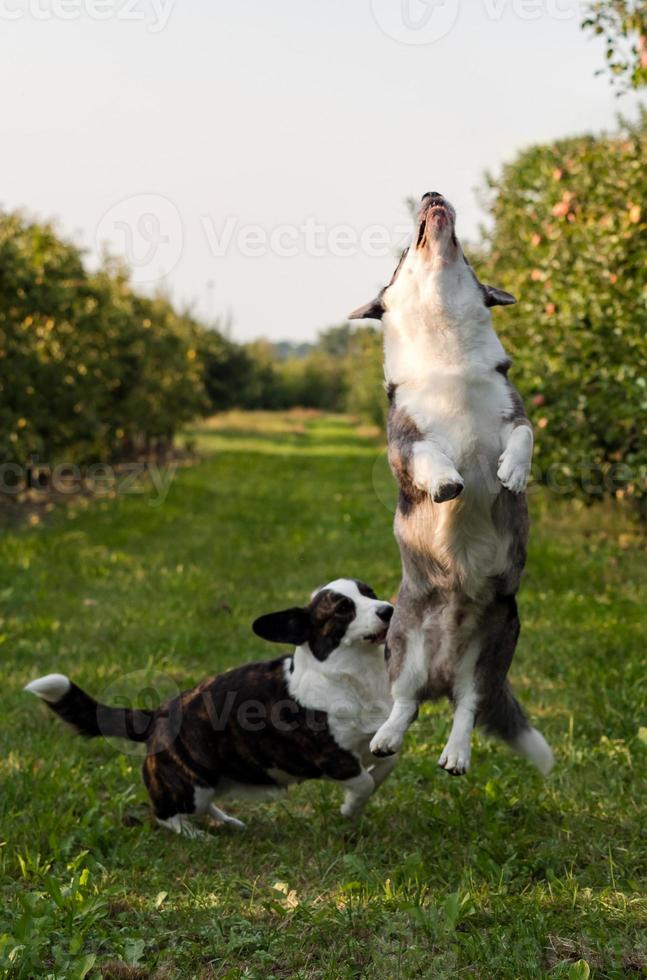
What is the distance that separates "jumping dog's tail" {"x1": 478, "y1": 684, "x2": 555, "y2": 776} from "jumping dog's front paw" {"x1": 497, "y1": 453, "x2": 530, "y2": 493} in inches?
30.3

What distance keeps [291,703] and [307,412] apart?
78459mm

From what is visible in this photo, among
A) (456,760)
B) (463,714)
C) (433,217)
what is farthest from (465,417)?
(456,760)

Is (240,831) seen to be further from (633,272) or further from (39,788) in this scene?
(633,272)

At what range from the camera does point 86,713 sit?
4.89m

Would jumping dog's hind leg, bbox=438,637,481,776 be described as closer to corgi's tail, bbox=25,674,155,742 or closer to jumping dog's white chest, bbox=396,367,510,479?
jumping dog's white chest, bbox=396,367,510,479

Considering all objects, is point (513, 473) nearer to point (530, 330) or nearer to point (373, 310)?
point (373, 310)

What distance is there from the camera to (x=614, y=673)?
673 cm

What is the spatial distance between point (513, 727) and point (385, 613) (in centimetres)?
67

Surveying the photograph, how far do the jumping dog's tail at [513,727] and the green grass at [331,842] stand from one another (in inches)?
29.3

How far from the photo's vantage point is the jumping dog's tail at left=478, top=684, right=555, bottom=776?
2.96m

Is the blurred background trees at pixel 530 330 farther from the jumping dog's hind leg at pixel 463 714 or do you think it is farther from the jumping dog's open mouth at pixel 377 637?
the jumping dog's hind leg at pixel 463 714

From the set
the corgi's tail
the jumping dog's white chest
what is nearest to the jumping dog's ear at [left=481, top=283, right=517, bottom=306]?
the jumping dog's white chest

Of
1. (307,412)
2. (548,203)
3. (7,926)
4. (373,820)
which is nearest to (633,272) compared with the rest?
(548,203)

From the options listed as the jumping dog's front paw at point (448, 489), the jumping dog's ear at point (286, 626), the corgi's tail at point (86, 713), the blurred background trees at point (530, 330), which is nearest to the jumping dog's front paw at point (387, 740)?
the jumping dog's front paw at point (448, 489)
